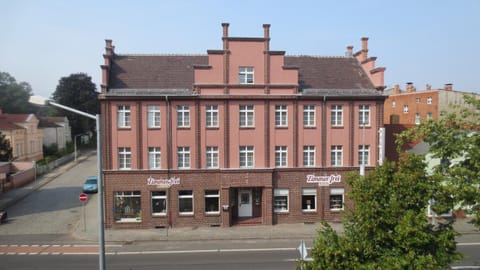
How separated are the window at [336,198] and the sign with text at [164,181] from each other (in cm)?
1084

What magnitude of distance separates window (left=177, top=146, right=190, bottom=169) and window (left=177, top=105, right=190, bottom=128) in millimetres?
1564

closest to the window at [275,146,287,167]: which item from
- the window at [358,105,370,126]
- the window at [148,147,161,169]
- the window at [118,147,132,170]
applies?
the window at [358,105,370,126]

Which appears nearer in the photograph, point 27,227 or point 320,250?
point 320,250

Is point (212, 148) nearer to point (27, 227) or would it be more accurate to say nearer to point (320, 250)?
point (27, 227)

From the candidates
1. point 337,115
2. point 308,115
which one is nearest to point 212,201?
point 308,115

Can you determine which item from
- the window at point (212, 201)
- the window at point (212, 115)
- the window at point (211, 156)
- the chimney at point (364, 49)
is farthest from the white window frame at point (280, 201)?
the chimney at point (364, 49)

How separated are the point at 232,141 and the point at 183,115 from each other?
376 centimetres

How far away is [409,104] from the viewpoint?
5675 centimetres

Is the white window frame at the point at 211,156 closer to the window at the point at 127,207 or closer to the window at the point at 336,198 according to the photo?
the window at the point at 127,207

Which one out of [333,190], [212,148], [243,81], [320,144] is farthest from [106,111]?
[333,190]

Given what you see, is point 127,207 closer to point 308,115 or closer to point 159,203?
point 159,203

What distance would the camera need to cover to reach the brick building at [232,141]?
24625 millimetres

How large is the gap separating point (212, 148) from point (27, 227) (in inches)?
541

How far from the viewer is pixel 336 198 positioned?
26219mm
